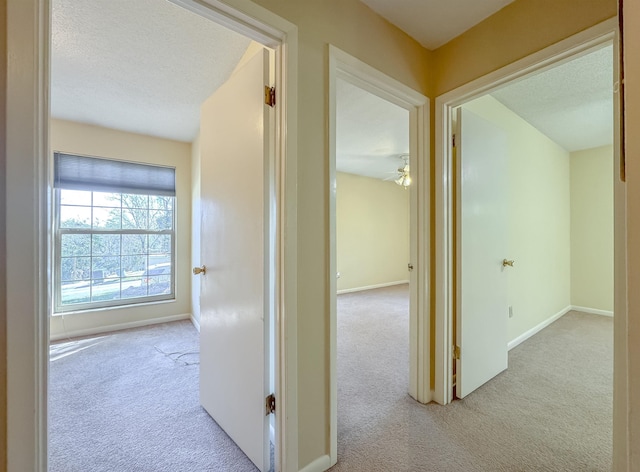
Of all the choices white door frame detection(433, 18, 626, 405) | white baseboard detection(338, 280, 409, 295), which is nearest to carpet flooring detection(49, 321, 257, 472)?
white door frame detection(433, 18, 626, 405)

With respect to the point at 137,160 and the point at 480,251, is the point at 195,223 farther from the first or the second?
the point at 480,251

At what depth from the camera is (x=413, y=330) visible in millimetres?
1835

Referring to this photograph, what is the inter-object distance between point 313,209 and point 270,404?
3.10 ft

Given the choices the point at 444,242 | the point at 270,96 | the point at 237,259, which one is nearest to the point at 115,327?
the point at 237,259

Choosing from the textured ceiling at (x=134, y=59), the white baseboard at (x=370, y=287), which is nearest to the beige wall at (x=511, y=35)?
the textured ceiling at (x=134, y=59)

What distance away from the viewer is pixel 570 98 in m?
2.40

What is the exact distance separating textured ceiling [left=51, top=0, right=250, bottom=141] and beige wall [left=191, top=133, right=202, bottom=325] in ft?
2.04

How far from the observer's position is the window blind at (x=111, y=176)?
2.96 meters

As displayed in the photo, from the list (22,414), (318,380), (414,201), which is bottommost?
(318,380)

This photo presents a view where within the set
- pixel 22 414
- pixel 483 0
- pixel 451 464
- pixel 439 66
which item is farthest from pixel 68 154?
pixel 451 464

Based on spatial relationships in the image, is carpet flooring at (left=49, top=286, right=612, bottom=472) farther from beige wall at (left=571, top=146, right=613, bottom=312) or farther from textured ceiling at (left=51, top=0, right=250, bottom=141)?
textured ceiling at (left=51, top=0, right=250, bottom=141)

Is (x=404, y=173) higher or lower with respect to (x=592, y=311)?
higher

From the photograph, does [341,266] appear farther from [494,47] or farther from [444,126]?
[494,47]

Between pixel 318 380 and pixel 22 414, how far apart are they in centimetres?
100
